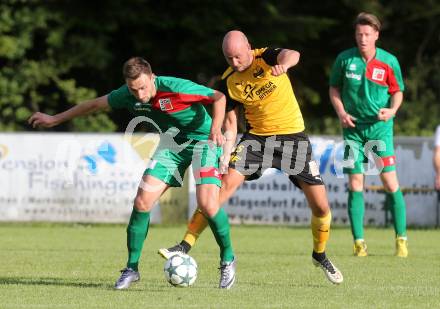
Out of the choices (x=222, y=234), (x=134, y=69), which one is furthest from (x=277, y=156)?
(x=134, y=69)

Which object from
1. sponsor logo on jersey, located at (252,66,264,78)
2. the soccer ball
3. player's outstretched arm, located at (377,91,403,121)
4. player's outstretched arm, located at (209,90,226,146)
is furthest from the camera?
player's outstretched arm, located at (377,91,403,121)

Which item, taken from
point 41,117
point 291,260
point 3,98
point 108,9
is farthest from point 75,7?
point 41,117

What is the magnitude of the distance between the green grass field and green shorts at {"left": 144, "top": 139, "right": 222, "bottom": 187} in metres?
0.81

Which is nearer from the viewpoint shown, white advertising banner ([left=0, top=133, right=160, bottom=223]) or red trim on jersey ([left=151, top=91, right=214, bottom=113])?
red trim on jersey ([left=151, top=91, right=214, bottom=113])

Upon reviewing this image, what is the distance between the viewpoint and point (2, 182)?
17.3 meters

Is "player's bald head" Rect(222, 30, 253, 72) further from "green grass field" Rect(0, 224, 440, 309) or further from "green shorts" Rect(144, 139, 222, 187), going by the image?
"green grass field" Rect(0, 224, 440, 309)

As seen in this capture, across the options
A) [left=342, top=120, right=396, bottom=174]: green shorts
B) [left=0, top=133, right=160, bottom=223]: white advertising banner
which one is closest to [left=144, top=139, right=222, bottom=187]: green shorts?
[left=342, top=120, right=396, bottom=174]: green shorts

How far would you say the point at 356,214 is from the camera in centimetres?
1114

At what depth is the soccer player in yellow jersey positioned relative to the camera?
851 centimetres

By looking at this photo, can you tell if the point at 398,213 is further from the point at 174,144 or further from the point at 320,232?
the point at 174,144

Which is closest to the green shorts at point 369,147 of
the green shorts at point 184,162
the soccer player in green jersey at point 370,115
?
the soccer player in green jersey at point 370,115

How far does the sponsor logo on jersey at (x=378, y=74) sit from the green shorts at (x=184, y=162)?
3.25m

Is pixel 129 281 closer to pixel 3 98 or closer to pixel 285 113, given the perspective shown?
pixel 285 113

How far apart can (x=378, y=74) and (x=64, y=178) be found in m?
7.52
